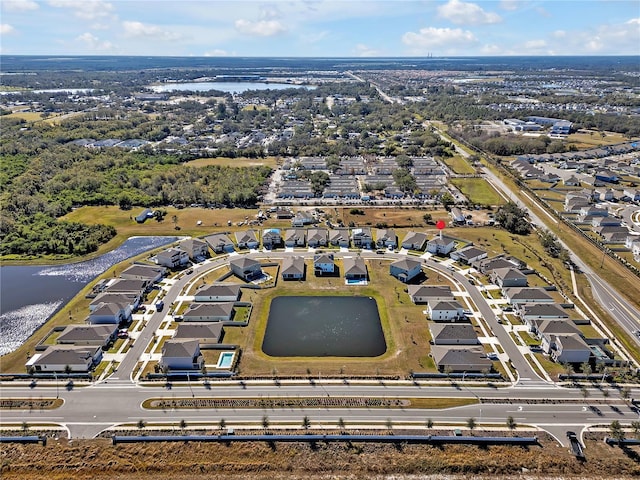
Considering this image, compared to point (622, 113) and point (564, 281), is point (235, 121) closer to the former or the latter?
point (564, 281)

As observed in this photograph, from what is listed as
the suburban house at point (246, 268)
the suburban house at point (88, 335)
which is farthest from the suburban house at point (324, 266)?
the suburban house at point (88, 335)

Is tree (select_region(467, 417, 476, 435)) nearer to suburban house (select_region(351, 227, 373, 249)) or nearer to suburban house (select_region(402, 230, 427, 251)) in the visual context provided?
suburban house (select_region(402, 230, 427, 251))

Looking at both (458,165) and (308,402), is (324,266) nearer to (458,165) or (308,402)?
(308,402)

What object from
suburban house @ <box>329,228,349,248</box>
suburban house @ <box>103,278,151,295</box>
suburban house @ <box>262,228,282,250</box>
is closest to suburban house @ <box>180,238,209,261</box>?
suburban house @ <box>262,228,282,250</box>

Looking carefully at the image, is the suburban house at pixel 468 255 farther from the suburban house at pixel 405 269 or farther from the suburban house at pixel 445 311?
the suburban house at pixel 445 311

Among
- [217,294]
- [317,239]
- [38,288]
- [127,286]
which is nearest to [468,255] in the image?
[317,239]

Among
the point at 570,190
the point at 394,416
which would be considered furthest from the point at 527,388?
the point at 570,190
